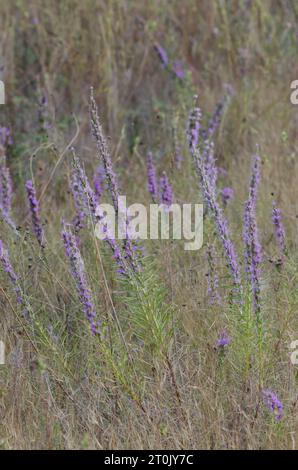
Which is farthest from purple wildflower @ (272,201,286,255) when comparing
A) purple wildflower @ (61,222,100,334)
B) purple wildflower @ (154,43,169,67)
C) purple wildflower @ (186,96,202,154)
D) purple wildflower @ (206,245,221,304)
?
purple wildflower @ (154,43,169,67)

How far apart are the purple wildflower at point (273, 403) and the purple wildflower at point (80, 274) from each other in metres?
0.62

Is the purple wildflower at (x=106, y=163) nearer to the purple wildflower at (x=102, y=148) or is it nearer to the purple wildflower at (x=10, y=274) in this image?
the purple wildflower at (x=102, y=148)

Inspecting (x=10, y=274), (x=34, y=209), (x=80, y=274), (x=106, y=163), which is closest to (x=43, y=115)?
(x=34, y=209)

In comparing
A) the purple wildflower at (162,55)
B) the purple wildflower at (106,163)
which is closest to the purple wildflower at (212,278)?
the purple wildflower at (106,163)

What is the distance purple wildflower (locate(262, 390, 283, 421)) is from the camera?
8.68ft

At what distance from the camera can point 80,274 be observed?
107 inches

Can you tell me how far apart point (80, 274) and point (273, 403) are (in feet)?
2.53

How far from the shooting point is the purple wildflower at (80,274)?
2717 mm

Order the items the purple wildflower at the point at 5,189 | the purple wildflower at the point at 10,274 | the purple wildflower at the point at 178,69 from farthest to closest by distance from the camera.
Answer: the purple wildflower at the point at 178,69 < the purple wildflower at the point at 5,189 < the purple wildflower at the point at 10,274

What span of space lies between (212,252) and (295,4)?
3.14 m

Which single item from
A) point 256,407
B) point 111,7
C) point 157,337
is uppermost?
point 111,7

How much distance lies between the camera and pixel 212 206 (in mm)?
2770

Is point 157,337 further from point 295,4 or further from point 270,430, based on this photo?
point 295,4
